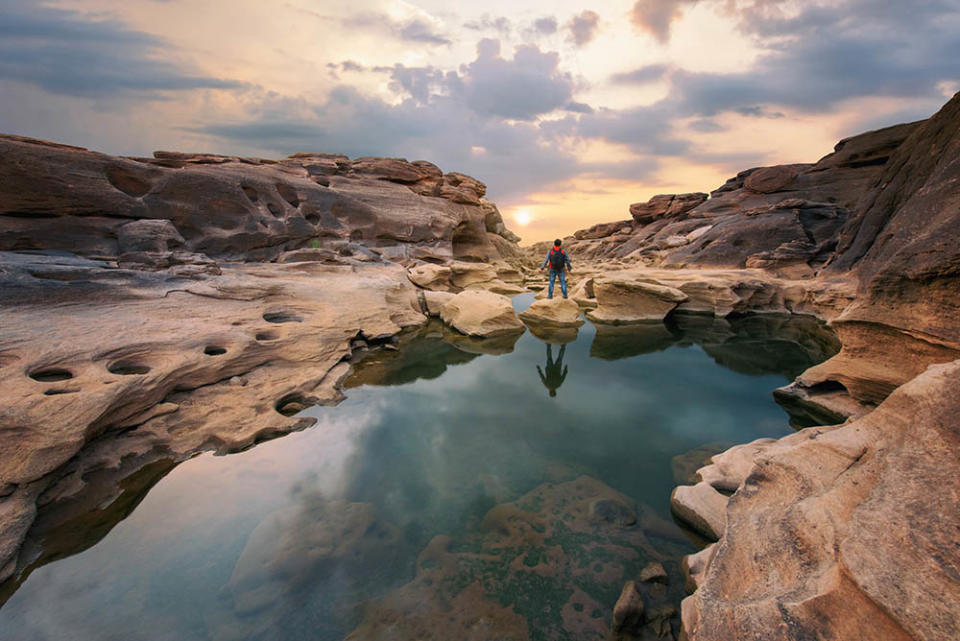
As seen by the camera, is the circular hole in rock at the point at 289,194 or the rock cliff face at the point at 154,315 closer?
the rock cliff face at the point at 154,315

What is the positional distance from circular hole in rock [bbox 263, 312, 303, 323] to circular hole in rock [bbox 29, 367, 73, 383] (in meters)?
3.18

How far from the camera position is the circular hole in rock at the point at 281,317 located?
24.9ft

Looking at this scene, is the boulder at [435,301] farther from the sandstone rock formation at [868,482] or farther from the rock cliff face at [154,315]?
the sandstone rock formation at [868,482]

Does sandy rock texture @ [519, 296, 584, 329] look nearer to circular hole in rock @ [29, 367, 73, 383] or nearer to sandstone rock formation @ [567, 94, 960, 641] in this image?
sandstone rock formation @ [567, 94, 960, 641]

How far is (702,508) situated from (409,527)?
8.74 ft

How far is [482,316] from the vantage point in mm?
10305

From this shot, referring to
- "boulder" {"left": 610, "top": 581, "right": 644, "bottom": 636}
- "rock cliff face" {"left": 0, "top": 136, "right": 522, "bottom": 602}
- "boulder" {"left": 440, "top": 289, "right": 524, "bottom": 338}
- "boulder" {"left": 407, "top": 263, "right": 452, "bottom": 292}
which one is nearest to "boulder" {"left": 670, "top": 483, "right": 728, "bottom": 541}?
"boulder" {"left": 610, "top": 581, "right": 644, "bottom": 636}

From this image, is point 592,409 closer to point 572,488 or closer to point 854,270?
point 572,488

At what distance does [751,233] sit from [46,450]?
2249 cm

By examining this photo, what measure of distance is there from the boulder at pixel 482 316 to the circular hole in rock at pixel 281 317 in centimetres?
424

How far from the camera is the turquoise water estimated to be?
262 cm

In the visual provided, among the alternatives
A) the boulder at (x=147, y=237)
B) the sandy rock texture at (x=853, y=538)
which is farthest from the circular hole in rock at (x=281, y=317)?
the sandy rock texture at (x=853, y=538)

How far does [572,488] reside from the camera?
3990mm

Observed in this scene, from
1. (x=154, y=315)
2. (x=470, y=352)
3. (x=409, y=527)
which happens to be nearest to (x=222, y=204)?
(x=154, y=315)
